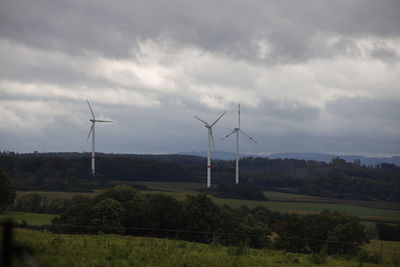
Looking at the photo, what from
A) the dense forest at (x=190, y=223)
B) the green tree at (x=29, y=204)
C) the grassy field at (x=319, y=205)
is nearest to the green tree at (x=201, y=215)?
the dense forest at (x=190, y=223)

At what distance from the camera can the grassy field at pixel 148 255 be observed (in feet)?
64.8

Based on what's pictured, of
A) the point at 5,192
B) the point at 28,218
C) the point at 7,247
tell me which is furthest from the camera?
the point at 5,192

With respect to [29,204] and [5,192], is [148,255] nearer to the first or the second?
[5,192]

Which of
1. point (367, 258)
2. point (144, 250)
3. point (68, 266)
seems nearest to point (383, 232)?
point (367, 258)

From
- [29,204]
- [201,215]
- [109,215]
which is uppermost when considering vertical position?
[109,215]

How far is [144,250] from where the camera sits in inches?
934

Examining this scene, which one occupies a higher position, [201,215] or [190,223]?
[201,215]

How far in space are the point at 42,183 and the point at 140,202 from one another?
110 m

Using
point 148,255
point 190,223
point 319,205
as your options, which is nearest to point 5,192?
point 190,223

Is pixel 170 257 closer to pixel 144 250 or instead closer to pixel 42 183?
pixel 144 250

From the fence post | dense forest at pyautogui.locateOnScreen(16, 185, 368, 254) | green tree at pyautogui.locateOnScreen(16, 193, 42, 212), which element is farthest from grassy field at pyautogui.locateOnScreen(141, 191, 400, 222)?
the fence post

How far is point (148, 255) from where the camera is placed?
73.1ft

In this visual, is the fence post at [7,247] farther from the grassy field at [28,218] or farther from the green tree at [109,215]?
the grassy field at [28,218]

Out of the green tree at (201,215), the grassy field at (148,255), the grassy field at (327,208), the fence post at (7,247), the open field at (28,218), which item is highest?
the fence post at (7,247)
